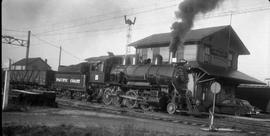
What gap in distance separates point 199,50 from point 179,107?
33.3ft

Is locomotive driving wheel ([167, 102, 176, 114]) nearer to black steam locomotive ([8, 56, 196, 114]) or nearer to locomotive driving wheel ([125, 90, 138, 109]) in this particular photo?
black steam locomotive ([8, 56, 196, 114])

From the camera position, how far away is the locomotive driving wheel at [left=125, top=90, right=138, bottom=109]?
21484mm

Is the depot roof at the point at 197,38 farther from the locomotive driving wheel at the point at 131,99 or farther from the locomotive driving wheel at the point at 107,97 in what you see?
the locomotive driving wheel at the point at 107,97

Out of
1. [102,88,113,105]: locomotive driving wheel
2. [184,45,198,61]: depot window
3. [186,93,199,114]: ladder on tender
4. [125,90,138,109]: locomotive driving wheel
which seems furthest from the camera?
[184,45,198,61]: depot window

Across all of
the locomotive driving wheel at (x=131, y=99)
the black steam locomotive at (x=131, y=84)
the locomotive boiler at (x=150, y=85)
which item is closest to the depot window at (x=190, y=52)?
the black steam locomotive at (x=131, y=84)

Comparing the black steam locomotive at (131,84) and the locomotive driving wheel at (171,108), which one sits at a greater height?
the black steam locomotive at (131,84)

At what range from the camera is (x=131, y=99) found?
21.8 m

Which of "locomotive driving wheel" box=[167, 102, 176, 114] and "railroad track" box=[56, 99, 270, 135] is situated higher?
"locomotive driving wheel" box=[167, 102, 176, 114]

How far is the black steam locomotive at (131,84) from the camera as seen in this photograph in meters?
20.1

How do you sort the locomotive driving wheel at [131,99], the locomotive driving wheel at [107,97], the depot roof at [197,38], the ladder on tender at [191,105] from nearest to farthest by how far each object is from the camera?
1. the ladder on tender at [191,105]
2. the locomotive driving wheel at [131,99]
3. the locomotive driving wheel at [107,97]
4. the depot roof at [197,38]

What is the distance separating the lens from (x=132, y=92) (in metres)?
21.8

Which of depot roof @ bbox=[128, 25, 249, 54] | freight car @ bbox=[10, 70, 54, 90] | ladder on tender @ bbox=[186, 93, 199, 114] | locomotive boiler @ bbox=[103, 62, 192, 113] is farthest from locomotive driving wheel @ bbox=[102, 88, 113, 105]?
depot roof @ bbox=[128, 25, 249, 54]

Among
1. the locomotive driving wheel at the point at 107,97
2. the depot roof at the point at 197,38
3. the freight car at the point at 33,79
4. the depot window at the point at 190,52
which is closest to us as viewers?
the locomotive driving wheel at the point at 107,97

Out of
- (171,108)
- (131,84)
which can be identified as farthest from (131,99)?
(171,108)
